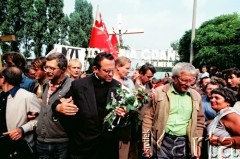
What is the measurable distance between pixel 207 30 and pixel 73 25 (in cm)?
1599

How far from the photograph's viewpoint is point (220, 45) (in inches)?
1535

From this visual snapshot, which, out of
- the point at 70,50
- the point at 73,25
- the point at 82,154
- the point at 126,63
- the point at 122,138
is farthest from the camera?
the point at 73,25

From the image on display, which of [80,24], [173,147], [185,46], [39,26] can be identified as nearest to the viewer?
[173,147]

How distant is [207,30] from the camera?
144 ft

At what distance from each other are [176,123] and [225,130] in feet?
2.83

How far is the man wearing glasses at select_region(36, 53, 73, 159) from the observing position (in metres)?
4.54

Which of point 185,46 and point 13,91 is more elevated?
point 13,91

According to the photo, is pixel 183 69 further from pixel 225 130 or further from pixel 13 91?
pixel 13 91

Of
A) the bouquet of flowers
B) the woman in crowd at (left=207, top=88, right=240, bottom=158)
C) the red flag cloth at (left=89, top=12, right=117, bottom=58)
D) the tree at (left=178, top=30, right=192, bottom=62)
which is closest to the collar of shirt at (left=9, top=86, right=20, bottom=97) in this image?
the bouquet of flowers

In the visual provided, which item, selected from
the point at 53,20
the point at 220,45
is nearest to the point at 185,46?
the point at 220,45

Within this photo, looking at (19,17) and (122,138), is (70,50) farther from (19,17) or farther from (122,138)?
(19,17)

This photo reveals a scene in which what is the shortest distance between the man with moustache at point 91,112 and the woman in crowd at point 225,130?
44.0 inches

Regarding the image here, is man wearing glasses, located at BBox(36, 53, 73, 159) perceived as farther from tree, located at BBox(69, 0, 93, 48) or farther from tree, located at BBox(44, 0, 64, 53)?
tree, located at BBox(69, 0, 93, 48)

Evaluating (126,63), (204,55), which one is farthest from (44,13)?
(126,63)
